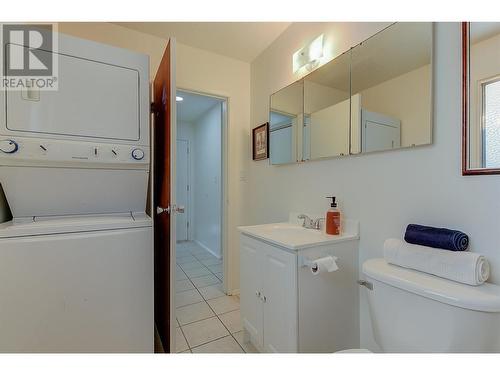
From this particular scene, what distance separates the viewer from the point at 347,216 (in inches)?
53.7

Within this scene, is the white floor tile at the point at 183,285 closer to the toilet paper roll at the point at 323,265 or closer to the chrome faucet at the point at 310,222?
the chrome faucet at the point at 310,222

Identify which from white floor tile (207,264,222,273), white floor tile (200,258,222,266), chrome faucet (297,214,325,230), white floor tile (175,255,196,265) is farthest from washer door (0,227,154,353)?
white floor tile (175,255,196,265)

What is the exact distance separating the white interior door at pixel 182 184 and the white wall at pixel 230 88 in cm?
230

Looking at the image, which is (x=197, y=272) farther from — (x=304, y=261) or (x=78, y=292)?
(x=304, y=261)

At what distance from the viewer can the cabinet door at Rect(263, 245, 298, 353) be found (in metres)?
1.12

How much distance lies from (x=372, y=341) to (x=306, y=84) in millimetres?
1743

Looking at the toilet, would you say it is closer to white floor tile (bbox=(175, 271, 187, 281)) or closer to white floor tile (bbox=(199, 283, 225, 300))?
white floor tile (bbox=(199, 283, 225, 300))

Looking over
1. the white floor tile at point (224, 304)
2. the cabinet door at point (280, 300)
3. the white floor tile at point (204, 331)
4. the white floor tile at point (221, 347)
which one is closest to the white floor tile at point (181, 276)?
the white floor tile at point (224, 304)

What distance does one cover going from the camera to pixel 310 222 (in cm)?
157

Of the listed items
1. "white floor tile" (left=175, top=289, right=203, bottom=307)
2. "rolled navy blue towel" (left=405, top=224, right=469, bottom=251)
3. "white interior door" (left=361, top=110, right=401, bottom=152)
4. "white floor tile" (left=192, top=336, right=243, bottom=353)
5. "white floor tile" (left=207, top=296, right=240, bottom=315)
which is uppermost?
"white interior door" (left=361, top=110, right=401, bottom=152)

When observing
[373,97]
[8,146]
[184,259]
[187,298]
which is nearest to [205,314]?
[187,298]

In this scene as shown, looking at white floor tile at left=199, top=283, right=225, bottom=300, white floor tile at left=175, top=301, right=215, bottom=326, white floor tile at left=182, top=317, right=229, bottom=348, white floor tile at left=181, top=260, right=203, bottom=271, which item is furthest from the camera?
white floor tile at left=181, top=260, right=203, bottom=271
